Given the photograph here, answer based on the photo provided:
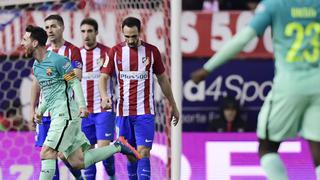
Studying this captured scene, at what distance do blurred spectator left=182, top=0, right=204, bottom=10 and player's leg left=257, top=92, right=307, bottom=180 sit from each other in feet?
28.9

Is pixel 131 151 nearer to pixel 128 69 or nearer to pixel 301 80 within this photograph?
pixel 128 69

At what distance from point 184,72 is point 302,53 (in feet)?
24.4

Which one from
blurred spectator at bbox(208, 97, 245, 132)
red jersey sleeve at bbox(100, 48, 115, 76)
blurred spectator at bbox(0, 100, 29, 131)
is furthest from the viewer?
blurred spectator at bbox(208, 97, 245, 132)

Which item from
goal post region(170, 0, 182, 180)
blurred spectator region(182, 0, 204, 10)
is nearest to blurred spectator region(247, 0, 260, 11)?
blurred spectator region(182, 0, 204, 10)

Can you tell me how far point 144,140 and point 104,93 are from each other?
0.56m

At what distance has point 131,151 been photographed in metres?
8.77

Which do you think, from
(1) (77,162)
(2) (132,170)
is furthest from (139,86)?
Result: (1) (77,162)

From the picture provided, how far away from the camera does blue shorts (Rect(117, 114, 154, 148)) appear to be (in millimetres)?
8828

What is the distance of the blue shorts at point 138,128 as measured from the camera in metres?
8.83

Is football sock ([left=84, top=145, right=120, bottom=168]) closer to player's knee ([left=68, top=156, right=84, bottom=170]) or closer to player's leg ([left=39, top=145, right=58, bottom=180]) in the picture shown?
player's knee ([left=68, top=156, right=84, bottom=170])

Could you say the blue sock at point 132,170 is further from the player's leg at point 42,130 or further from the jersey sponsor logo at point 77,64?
the jersey sponsor logo at point 77,64

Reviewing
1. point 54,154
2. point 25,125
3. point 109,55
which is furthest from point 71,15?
point 54,154

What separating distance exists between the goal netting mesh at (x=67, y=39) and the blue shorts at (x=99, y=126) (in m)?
0.58

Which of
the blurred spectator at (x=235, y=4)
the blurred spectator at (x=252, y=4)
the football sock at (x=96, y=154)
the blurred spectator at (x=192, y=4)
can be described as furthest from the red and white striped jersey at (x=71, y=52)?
the blurred spectator at (x=235, y=4)
